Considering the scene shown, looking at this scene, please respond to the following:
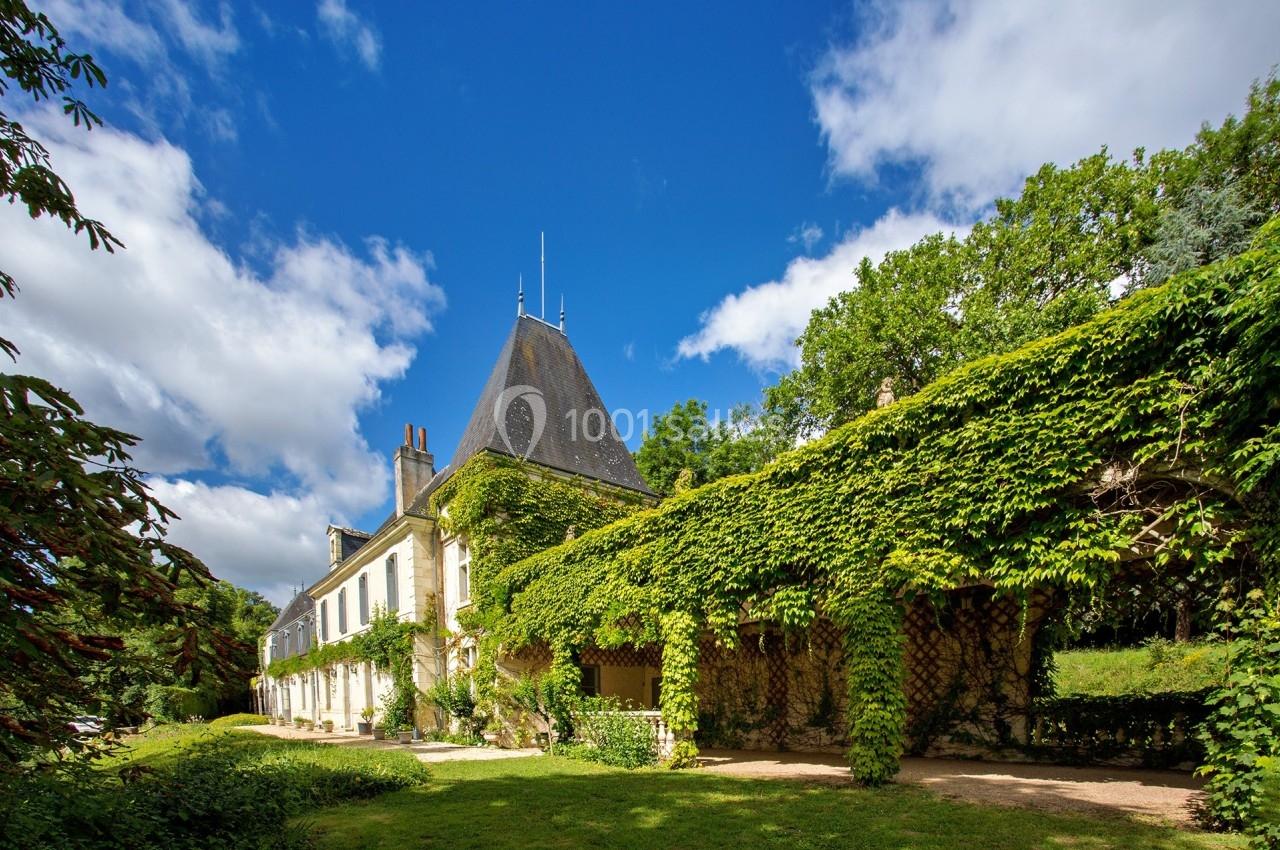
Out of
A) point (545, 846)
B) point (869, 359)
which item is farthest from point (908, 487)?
point (869, 359)

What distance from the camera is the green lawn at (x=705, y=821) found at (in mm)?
4949

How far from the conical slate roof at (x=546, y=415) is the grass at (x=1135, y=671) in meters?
11.5

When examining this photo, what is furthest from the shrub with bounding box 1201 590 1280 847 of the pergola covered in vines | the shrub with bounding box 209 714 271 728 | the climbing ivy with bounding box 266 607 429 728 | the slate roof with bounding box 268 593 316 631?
the slate roof with bounding box 268 593 316 631

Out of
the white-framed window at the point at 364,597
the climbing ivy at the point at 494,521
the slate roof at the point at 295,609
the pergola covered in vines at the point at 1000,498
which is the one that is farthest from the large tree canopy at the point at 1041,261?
the slate roof at the point at 295,609

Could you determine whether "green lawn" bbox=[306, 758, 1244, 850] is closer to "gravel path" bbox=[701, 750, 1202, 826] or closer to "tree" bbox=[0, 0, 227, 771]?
"gravel path" bbox=[701, 750, 1202, 826]

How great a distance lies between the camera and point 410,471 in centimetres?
1969

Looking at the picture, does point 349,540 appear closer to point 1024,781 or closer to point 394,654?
point 394,654

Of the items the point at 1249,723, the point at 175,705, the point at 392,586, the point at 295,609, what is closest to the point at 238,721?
the point at 175,705

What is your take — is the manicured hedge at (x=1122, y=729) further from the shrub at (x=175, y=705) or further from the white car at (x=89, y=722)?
the shrub at (x=175, y=705)

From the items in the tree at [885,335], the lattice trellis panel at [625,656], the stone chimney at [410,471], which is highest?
the tree at [885,335]

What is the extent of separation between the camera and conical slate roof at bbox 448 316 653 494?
17.2 metres

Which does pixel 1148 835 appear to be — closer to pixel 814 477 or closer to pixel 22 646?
pixel 814 477

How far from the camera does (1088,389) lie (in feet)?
19.6

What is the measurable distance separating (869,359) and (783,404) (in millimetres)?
4497
